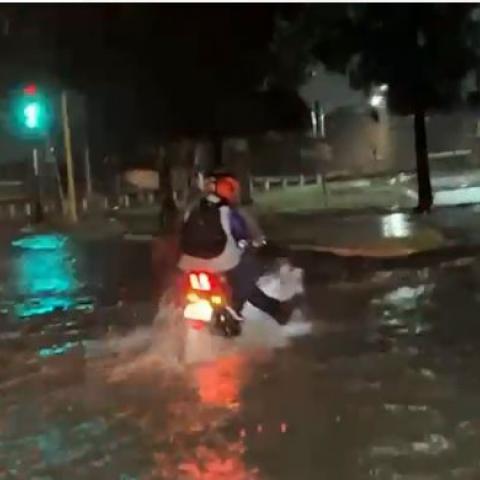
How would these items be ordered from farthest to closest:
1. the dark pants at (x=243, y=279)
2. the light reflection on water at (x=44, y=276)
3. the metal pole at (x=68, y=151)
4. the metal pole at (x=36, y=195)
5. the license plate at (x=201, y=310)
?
the metal pole at (x=36, y=195)
the metal pole at (x=68, y=151)
the light reflection on water at (x=44, y=276)
the dark pants at (x=243, y=279)
the license plate at (x=201, y=310)

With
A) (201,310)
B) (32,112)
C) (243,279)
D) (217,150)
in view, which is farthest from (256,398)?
(32,112)

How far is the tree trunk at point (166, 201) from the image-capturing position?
646 cm

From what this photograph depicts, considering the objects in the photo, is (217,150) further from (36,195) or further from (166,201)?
(36,195)

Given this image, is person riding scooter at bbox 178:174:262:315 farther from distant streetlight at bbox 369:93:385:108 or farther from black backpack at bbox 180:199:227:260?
distant streetlight at bbox 369:93:385:108

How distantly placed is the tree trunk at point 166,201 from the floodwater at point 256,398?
43.5 inches

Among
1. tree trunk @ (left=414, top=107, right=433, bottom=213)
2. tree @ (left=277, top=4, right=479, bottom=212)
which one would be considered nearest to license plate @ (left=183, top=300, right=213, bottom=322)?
tree @ (left=277, top=4, right=479, bottom=212)

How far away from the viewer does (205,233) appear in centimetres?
446

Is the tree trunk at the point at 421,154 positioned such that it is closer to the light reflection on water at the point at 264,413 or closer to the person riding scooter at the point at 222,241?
the light reflection on water at the point at 264,413

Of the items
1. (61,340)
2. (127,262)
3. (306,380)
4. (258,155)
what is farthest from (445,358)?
(127,262)

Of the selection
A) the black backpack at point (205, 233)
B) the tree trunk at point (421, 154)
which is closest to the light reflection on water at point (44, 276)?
the black backpack at point (205, 233)

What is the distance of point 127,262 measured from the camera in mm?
7102

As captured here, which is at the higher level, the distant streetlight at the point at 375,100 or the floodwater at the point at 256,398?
the distant streetlight at the point at 375,100

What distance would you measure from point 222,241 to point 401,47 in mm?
2579

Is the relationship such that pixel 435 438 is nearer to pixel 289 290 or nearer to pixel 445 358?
pixel 445 358
